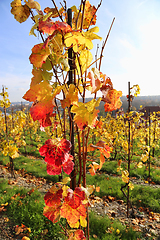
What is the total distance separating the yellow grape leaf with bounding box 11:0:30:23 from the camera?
2.27 ft

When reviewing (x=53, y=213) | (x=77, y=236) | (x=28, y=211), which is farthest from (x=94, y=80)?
(x=28, y=211)

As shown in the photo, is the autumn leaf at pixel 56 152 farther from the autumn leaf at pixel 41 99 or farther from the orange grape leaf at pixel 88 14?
the orange grape leaf at pixel 88 14

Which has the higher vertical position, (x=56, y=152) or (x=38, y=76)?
(x=38, y=76)

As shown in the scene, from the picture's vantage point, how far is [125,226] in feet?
10.1

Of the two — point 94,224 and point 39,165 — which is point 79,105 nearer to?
point 94,224

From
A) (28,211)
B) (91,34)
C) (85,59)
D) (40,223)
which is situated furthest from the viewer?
(28,211)

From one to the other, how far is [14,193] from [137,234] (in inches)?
123

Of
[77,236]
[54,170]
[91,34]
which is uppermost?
[91,34]

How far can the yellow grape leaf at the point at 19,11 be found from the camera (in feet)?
2.27

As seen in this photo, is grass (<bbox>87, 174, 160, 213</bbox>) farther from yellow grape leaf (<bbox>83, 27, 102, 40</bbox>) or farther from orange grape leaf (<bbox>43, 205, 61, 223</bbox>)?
yellow grape leaf (<bbox>83, 27, 102, 40</bbox>)

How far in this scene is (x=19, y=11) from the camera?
2.32ft

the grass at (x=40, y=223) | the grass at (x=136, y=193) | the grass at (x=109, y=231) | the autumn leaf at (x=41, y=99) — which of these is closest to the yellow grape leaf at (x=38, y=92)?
the autumn leaf at (x=41, y=99)

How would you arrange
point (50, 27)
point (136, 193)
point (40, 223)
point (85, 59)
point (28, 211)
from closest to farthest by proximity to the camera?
point (50, 27)
point (85, 59)
point (40, 223)
point (28, 211)
point (136, 193)

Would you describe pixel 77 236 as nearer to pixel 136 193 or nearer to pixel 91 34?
pixel 91 34
